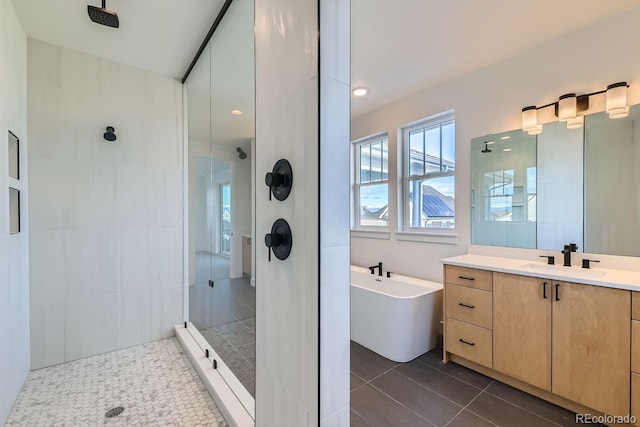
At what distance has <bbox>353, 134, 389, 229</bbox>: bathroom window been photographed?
11.5ft

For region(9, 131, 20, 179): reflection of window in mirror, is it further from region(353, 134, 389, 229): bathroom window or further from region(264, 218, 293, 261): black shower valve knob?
region(353, 134, 389, 229): bathroom window

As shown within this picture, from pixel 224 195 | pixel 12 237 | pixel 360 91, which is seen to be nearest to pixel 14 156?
pixel 12 237

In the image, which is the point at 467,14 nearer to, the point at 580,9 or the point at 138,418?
the point at 580,9

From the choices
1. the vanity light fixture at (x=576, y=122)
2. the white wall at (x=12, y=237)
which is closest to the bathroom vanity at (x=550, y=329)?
the vanity light fixture at (x=576, y=122)

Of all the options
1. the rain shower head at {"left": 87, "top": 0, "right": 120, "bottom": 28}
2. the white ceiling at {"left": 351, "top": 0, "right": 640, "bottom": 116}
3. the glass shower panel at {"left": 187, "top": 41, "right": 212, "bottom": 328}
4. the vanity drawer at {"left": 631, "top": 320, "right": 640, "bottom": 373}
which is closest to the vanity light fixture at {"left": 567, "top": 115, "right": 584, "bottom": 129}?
the white ceiling at {"left": 351, "top": 0, "right": 640, "bottom": 116}

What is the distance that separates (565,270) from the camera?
185cm

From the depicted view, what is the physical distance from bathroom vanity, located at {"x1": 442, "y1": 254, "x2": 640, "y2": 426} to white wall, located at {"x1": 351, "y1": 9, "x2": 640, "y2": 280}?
0.60 metres

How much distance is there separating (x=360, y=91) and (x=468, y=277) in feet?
6.79

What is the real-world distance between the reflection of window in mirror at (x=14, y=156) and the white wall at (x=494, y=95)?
3.17 metres

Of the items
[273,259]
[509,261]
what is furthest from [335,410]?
[509,261]

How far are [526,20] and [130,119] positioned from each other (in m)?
3.11

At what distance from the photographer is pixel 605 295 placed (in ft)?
5.06

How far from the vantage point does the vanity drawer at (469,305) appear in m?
2.03

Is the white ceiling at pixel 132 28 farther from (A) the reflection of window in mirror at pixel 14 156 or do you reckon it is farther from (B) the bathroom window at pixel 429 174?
(B) the bathroom window at pixel 429 174
